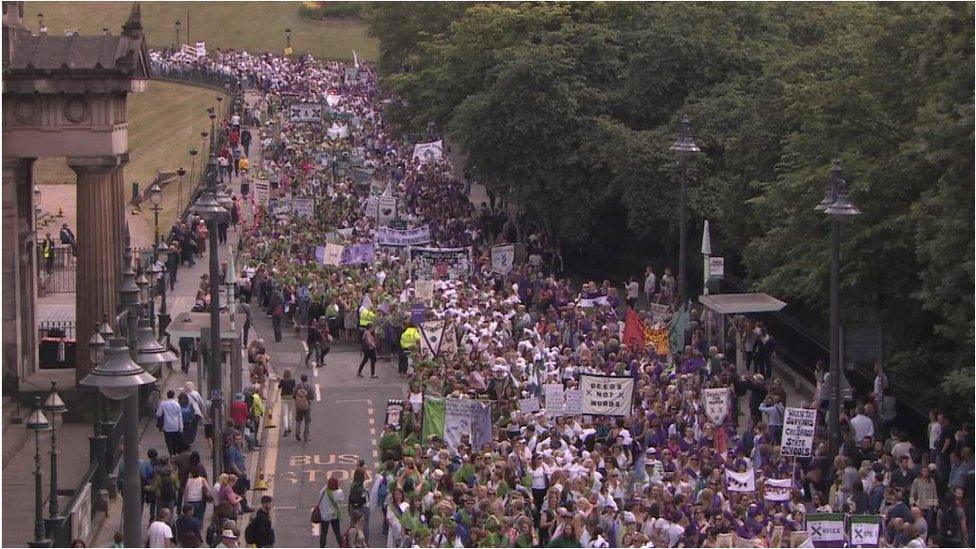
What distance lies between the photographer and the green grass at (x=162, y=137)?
82562 mm

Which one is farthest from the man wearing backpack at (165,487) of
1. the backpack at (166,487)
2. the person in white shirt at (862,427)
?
the person in white shirt at (862,427)

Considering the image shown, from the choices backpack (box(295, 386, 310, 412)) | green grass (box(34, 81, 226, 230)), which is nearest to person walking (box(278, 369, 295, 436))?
backpack (box(295, 386, 310, 412))

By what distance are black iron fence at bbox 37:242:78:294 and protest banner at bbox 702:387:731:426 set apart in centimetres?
2593

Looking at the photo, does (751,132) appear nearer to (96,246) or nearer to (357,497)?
(96,246)

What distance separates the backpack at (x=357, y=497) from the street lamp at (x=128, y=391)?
7586 mm

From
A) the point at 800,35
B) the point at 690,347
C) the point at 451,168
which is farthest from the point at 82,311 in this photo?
the point at 451,168

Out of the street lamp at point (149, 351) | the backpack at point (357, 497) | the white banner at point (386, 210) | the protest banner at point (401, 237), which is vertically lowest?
the backpack at point (357, 497)

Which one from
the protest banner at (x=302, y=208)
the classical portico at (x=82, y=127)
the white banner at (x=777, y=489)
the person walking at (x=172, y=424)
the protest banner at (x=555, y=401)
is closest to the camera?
the white banner at (x=777, y=489)

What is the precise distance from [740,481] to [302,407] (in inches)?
474

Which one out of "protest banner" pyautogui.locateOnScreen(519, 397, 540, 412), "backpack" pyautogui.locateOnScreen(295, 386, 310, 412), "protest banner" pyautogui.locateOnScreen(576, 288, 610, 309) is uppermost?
"protest banner" pyautogui.locateOnScreen(576, 288, 610, 309)

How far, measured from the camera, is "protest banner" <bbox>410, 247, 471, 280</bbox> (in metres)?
47.6

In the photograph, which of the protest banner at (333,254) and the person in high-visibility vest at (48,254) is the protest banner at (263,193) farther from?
the protest banner at (333,254)

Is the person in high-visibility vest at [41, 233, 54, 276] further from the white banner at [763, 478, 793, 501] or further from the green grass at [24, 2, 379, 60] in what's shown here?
the green grass at [24, 2, 379, 60]

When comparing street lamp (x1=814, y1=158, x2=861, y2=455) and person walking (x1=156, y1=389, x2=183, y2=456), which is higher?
street lamp (x1=814, y1=158, x2=861, y2=455)
